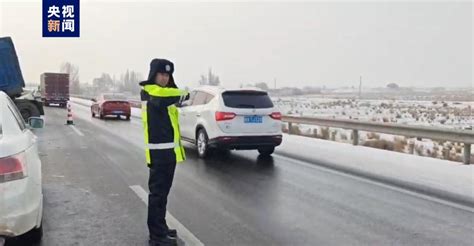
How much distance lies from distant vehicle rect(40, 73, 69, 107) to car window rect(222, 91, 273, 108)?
38.2 metres

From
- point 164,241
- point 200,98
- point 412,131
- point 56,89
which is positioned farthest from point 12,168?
point 56,89

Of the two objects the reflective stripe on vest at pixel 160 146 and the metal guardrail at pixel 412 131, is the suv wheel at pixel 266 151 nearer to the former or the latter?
the metal guardrail at pixel 412 131

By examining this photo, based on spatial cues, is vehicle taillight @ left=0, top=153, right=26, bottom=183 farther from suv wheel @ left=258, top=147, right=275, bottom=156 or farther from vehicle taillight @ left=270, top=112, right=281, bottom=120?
suv wheel @ left=258, top=147, right=275, bottom=156

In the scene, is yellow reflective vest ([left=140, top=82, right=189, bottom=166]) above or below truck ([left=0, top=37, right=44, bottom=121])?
below

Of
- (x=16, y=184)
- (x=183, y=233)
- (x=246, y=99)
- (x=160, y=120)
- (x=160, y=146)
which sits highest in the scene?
(x=246, y=99)

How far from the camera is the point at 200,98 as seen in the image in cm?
1173

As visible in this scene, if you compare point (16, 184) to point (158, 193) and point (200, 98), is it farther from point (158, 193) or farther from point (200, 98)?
point (200, 98)

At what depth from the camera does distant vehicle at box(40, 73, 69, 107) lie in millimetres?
45438

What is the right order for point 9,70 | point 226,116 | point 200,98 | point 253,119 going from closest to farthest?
point 226,116, point 253,119, point 200,98, point 9,70

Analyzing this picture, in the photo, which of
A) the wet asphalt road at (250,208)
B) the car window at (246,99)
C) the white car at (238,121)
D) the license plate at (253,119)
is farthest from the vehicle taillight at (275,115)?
the wet asphalt road at (250,208)

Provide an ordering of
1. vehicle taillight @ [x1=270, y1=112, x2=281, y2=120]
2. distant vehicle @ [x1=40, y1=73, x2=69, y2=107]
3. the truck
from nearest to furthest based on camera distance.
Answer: vehicle taillight @ [x1=270, y1=112, x2=281, y2=120]
the truck
distant vehicle @ [x1=40, y1=73, x2=69, y2=107]

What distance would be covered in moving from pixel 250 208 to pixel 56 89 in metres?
43.4

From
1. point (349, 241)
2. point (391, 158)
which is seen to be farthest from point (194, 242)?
point (391, 158)

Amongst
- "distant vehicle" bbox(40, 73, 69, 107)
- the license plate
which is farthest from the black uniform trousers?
"distant vehicle" bbox(40, 73, 69, 107)
